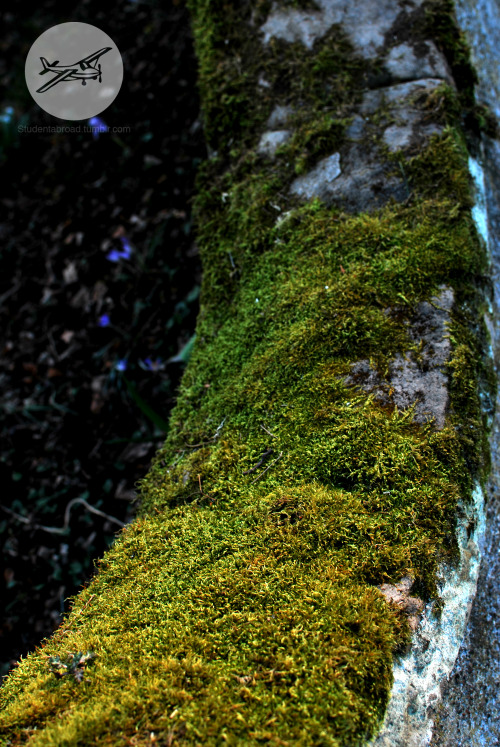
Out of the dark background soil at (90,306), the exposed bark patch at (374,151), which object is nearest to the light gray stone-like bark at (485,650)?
the exposed bark patch at (374,151)

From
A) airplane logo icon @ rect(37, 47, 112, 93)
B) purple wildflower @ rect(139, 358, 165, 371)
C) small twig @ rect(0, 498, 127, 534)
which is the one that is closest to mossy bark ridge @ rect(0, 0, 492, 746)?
purple wildflower @ rect(139, 358, 165, 371)

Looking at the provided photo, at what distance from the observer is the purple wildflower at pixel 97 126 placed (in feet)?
14.0

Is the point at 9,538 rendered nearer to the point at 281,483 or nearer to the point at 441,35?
the point at 281,483

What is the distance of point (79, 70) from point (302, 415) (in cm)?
406

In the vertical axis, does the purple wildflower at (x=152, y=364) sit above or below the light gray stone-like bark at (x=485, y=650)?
above

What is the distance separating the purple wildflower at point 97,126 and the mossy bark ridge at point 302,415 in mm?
1646

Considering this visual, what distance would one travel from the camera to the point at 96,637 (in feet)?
4.24

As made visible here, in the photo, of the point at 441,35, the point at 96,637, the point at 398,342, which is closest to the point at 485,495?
the point at 398,342

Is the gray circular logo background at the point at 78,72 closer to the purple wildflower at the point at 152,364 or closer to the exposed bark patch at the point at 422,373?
the purple wildflower at the point at 152,364

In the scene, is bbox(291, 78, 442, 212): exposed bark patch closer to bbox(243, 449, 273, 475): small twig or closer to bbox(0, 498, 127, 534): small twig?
bbox(243, 449, 273, 475): small twig

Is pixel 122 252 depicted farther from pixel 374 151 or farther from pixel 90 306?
pixel 374 151

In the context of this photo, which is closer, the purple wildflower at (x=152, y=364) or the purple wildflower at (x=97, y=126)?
the purple wildflower at (x=152, y=364)

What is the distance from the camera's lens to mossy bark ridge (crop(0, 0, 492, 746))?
3.74 feet

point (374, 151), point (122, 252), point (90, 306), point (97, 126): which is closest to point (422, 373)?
point (374, 151)
